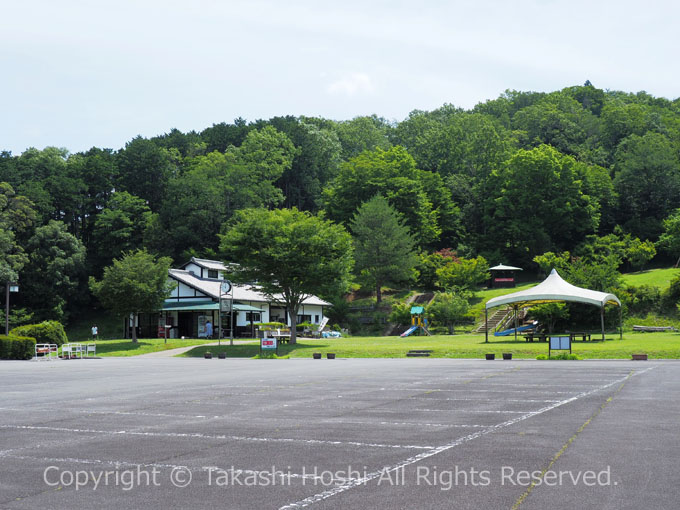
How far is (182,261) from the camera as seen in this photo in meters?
73.2

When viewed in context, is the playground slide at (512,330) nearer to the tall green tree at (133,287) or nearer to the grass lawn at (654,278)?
the grass lawn at (654,278)

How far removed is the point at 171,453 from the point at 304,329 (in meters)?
45.2

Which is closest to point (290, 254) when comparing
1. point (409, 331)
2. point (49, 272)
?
point (409, 331)

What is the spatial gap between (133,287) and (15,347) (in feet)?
34.1

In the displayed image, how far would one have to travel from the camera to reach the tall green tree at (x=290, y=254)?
38.3m

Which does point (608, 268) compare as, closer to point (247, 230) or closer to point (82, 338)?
point (247, 230)

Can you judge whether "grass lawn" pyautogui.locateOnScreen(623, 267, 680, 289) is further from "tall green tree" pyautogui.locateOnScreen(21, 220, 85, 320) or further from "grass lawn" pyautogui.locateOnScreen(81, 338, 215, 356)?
"tall green tree" pyautogui.locateOnScreen(21, 220, 85, 320)

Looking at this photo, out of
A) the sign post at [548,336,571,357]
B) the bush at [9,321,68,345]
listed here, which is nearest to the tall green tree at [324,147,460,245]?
the bush at [9,321,68,345]

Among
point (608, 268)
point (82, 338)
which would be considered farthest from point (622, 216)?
point (82, 338)

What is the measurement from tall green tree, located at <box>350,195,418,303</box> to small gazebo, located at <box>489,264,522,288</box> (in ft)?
28.8

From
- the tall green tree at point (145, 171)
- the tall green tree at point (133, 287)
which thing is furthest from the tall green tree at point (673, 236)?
the tall green tree at point (145, 171)

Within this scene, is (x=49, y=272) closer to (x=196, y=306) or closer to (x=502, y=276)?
(x=196, y=306)

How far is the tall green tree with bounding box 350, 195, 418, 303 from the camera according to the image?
61.8 metres

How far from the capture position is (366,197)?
76.2m
